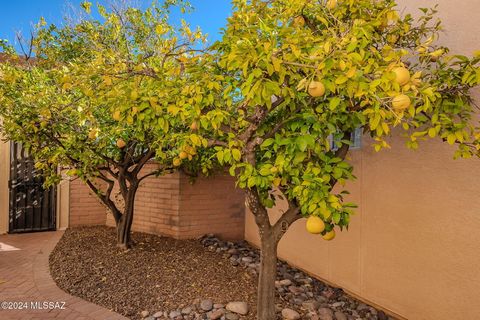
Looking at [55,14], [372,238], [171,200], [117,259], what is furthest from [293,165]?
[55,14]

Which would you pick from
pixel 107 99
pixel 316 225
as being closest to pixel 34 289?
pixel 107 99

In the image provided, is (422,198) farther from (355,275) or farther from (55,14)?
(55,14)

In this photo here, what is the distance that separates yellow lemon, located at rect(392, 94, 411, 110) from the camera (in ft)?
6.65

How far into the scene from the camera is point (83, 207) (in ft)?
28.0

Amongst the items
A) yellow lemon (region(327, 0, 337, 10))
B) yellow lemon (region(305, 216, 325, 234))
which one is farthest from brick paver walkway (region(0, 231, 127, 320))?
yellow lemon (region(327, 0, 337, 10))

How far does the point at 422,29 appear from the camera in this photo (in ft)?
10.9

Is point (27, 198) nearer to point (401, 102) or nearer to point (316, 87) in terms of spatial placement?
point (316, 87)

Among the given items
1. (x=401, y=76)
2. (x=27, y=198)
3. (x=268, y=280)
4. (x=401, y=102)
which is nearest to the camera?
(x=401, y=102)

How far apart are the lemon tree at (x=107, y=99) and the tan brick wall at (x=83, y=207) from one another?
48cm

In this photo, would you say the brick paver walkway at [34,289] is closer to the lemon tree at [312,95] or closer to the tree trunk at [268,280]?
the tree trunk at [268,280]

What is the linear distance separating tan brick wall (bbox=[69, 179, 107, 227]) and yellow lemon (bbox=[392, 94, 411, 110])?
303 inches

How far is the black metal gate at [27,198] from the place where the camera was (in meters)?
8.02

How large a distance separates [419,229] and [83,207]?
733cm

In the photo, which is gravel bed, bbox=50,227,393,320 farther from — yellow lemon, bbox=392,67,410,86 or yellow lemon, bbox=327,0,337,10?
yellow lemon, bbox=327,0,337,10
